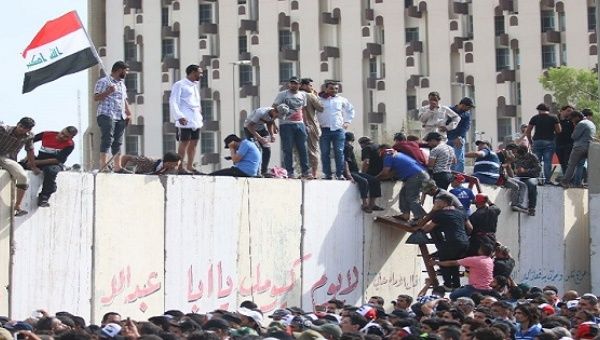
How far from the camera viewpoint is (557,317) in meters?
17.5

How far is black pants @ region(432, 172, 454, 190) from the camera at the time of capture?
24391mm

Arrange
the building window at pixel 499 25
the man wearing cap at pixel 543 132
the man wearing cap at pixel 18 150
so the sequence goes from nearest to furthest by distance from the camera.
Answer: the man wearing cap at pixel 18 150 < the man wearing cap at pixel 543 132 < the building window at pixel 499 25

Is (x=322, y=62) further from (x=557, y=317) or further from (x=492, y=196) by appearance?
(x=557, y=317)

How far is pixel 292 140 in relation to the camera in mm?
23203

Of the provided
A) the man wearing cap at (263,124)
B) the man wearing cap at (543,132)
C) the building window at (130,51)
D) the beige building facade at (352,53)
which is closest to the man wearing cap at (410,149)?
the man wearing cap at (263,124)

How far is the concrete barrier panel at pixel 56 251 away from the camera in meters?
19.7

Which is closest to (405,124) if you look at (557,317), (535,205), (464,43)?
(464,43)

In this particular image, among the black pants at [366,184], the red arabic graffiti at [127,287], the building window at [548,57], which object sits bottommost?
the red arabic graffiti at [127,287]

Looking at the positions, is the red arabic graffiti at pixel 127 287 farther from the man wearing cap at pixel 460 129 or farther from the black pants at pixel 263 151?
the man wearing cap at pixel 460 129

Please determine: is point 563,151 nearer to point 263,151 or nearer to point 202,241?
point 263,151

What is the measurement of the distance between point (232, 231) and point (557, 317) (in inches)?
253

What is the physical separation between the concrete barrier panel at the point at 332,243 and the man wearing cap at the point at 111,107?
3.73 meters

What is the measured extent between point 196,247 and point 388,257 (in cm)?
439

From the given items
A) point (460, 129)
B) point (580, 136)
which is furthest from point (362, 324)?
point (580, 136)
